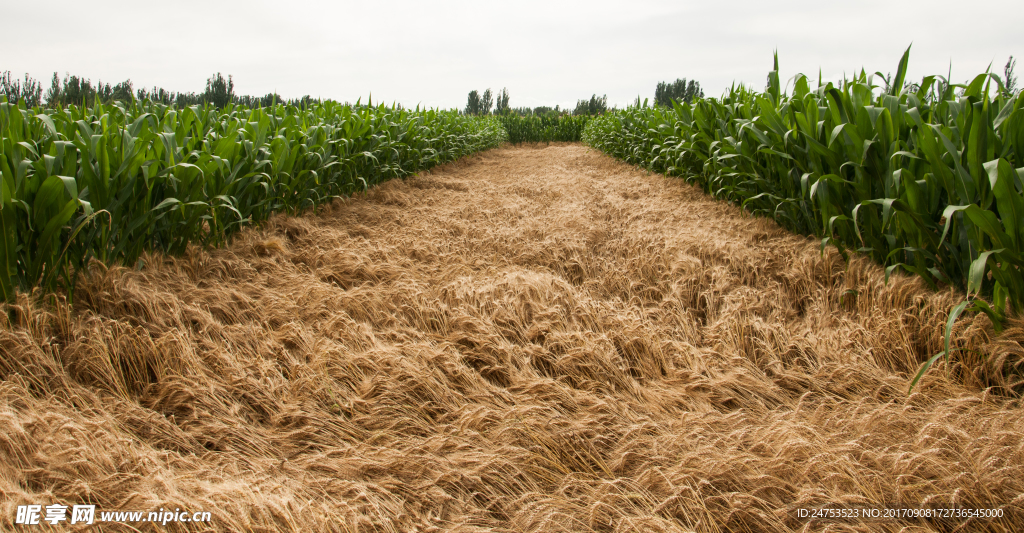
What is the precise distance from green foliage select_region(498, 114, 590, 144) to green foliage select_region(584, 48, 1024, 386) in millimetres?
17855

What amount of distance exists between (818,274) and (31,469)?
2.82m

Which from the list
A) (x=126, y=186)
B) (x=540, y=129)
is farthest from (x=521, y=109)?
(x=126, y=186)

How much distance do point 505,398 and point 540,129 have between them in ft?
67.7

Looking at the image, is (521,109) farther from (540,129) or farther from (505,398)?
(505,398)

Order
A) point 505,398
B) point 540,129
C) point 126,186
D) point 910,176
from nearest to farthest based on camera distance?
point 505,398
point 910,176
point 126,186
point 540,129

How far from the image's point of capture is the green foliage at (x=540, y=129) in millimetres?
20797

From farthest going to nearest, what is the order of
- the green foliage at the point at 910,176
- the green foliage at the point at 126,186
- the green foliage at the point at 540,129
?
the green foliage at the point at 540,129
the green foliage at the point at 126,186
the green foliage at the point at 910,176

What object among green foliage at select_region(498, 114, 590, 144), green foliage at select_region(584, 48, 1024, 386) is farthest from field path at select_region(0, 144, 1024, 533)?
green foliage at select_region(498, 114, 590, 144)

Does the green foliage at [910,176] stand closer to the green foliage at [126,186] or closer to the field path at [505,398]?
the field path at [505,398]

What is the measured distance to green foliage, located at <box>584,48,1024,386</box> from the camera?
1496mm

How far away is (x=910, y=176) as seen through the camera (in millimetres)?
1803

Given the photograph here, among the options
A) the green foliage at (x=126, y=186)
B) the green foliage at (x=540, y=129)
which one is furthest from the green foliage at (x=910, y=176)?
the green foliage at (x=540, y=129)

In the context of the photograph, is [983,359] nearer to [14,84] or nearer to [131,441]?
[131,441]

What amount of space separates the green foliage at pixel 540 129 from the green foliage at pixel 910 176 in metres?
17.9
